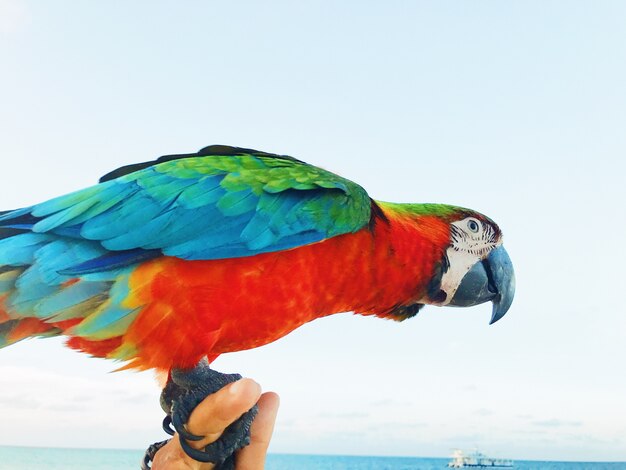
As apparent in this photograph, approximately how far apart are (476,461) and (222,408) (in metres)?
42.2

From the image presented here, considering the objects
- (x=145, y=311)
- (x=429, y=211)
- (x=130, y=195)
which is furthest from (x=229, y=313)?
(x=429, y=211)

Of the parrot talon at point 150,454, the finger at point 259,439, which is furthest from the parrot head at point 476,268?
the parrot talon at point 150,454

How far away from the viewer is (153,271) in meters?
1.81

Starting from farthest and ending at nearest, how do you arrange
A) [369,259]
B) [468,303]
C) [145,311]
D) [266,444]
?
[468,303] < [369,259] < [266,444] < [145,311]

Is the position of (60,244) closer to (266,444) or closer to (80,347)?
(80,347)

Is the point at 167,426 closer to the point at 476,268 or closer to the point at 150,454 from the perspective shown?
the point at 150,454

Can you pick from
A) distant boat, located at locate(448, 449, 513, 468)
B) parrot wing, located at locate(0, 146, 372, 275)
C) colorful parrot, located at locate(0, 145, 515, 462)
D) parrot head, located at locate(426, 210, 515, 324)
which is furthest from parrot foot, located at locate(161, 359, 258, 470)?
distant boat, located at locate(448, 449, 513, 468)

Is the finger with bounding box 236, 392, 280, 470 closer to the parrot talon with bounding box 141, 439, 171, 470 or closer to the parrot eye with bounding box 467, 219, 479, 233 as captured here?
the parrot talon with bounding box 141, 439, 171, 470

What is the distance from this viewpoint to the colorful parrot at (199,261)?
1796 millimetres

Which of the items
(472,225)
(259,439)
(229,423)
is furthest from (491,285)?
(229,423)

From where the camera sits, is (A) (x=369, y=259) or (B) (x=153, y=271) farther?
(A) (x=369, y=259)

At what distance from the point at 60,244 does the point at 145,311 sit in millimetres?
338

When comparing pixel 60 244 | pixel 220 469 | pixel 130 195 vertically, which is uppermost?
pixel 130 195

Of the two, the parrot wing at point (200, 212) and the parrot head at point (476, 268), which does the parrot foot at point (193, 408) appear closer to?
the parrot wing at point (200, 212)
